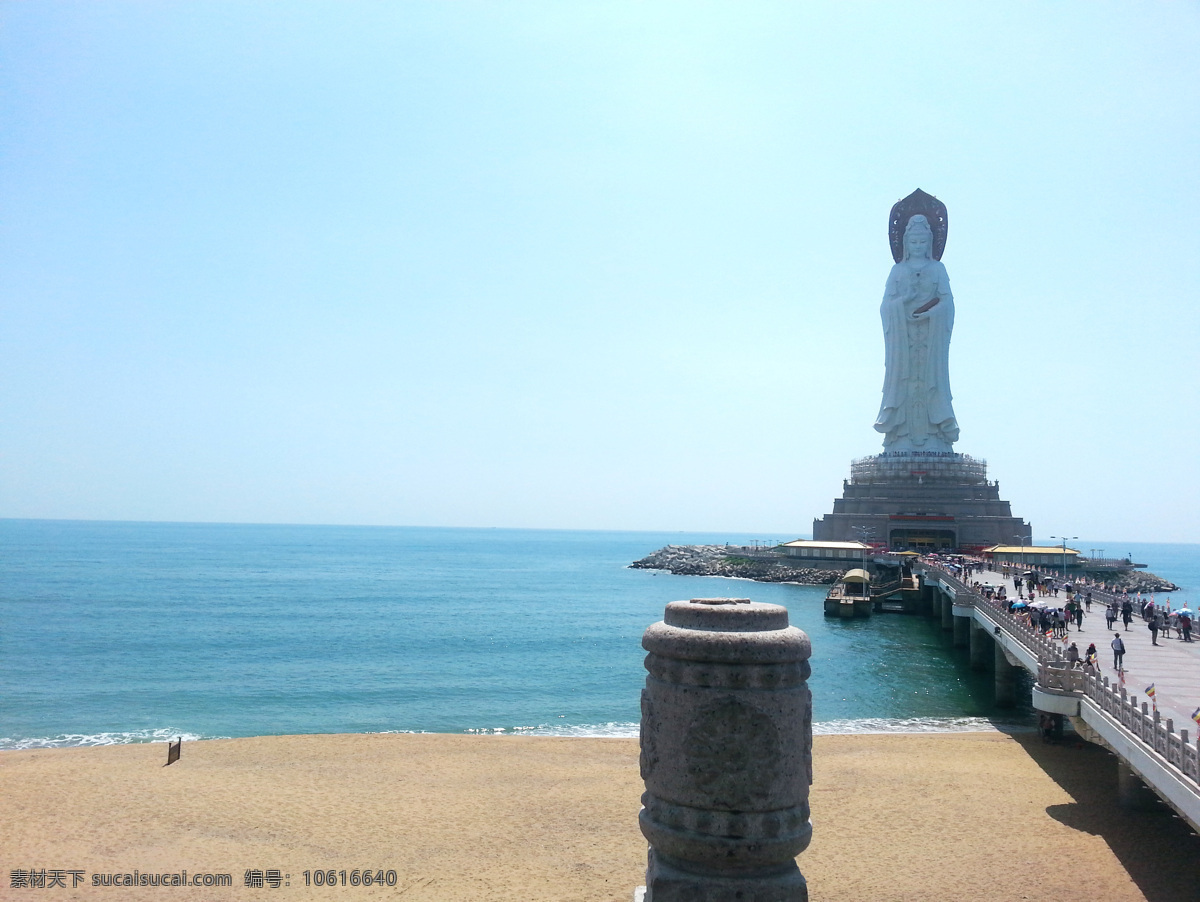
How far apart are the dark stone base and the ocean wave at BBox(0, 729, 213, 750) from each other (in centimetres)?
2124

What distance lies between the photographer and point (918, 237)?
62.8 m

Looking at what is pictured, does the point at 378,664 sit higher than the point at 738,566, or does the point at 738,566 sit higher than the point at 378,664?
the point at 738,566

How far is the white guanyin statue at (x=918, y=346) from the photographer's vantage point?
62125 mm

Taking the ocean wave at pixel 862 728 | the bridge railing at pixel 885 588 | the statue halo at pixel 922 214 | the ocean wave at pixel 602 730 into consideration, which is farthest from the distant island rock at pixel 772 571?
the ocean wave at pixel 602 730

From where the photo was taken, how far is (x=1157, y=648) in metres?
20.8

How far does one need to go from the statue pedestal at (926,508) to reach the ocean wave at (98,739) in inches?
1970

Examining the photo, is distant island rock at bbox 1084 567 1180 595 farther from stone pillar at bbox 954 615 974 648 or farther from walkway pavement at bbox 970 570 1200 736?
walkway pavement at bbox 970 570 1200 736

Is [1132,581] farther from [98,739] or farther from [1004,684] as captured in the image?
[98,739]

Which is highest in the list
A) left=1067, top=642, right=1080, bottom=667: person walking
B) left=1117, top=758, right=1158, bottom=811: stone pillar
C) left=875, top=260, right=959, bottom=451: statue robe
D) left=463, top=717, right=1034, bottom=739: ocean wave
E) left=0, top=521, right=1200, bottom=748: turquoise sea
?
left=875, top=260, right=959, bottom=451: statue robe

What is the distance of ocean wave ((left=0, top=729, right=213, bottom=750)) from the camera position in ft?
69.7

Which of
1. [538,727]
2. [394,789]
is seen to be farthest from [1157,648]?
[394,789]

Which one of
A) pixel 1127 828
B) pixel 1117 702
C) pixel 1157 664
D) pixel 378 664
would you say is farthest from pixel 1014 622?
pixel 378 664

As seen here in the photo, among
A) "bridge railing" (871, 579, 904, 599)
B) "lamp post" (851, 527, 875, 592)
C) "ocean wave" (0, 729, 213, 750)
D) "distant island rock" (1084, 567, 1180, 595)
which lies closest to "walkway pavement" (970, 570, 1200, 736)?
"ocean wave" (0, 729, 213, 750)

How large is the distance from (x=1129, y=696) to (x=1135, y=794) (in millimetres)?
2157
